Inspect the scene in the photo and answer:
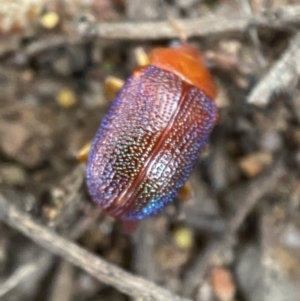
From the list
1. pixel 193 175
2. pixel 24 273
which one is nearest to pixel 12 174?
pixel 24 273

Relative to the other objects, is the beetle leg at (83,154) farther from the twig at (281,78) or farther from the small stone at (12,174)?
the twig at (281,78)

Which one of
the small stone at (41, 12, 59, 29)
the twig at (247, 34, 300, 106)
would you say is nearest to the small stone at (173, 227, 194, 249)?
the twig at (247, 34, 300, 106)

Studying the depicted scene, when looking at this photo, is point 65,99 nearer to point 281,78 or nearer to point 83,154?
point 83,154

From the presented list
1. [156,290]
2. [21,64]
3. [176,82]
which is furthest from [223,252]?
[21,64]

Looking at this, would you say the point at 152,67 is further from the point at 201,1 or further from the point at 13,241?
the point at 13,241

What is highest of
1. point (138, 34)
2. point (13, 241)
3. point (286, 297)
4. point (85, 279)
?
point (138, 34)
